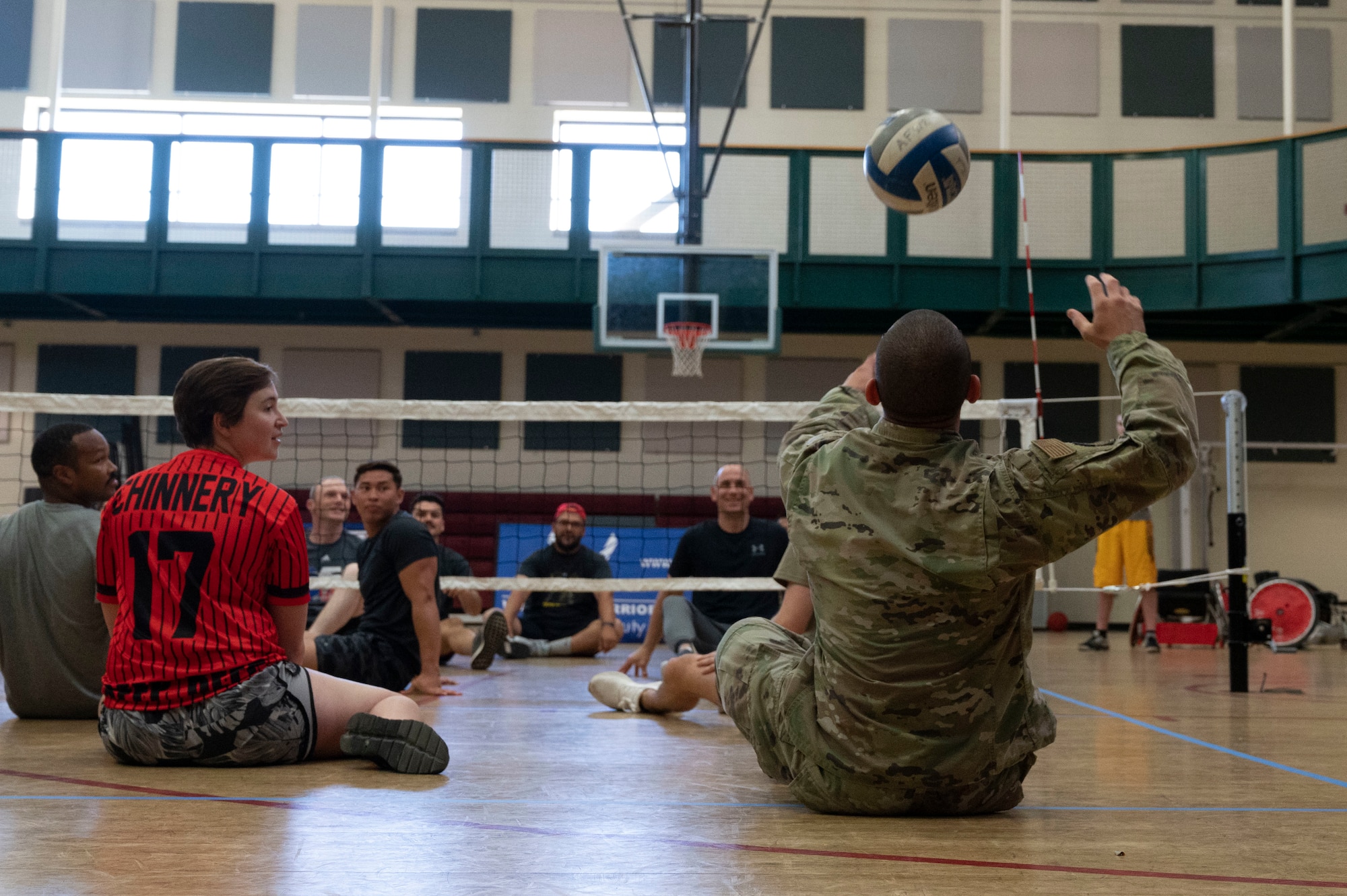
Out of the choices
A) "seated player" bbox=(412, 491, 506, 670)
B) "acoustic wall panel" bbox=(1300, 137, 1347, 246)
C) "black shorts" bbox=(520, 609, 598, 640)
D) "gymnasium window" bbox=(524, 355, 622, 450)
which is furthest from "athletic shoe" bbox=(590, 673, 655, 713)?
"acoustic wall panel" bbox=(1300, 137, 1347, 246)

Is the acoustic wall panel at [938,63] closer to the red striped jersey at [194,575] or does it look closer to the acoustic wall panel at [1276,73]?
the acoustic wall panel at [1276,73]

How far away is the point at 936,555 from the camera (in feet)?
8.10

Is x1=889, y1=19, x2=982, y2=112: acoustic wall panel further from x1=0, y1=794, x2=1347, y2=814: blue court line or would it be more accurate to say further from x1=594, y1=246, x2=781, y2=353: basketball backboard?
x1=0, y1=794, x2=1347, y2=814: blue court line

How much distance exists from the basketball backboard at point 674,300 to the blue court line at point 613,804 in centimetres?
843

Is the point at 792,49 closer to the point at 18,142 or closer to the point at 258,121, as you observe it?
the point at 258,121

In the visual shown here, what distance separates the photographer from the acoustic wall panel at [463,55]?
16.5 meters

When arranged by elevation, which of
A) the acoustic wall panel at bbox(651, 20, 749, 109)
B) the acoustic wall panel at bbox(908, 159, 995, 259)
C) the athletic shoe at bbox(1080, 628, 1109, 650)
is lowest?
the athletic shoe at bbox(1080, 628, 1109, 650)

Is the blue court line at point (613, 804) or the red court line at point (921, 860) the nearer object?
the red court line at point (921, 860)

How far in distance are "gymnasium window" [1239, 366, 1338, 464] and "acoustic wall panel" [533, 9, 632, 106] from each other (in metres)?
9.88

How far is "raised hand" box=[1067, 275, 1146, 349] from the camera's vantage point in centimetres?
256

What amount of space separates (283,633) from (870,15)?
50.6ft

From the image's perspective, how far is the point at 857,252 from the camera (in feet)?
45.2

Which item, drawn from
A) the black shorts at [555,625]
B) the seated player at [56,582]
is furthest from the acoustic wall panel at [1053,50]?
the seated player at [56,582]

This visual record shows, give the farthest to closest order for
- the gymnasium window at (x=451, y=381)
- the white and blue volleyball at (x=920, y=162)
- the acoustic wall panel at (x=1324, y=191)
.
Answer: the gymnasium window at (x=451, y=381) → the acoustic wall panel at (x=1324, y=191) → the white and blue volleyball at (x=920, y=162)
